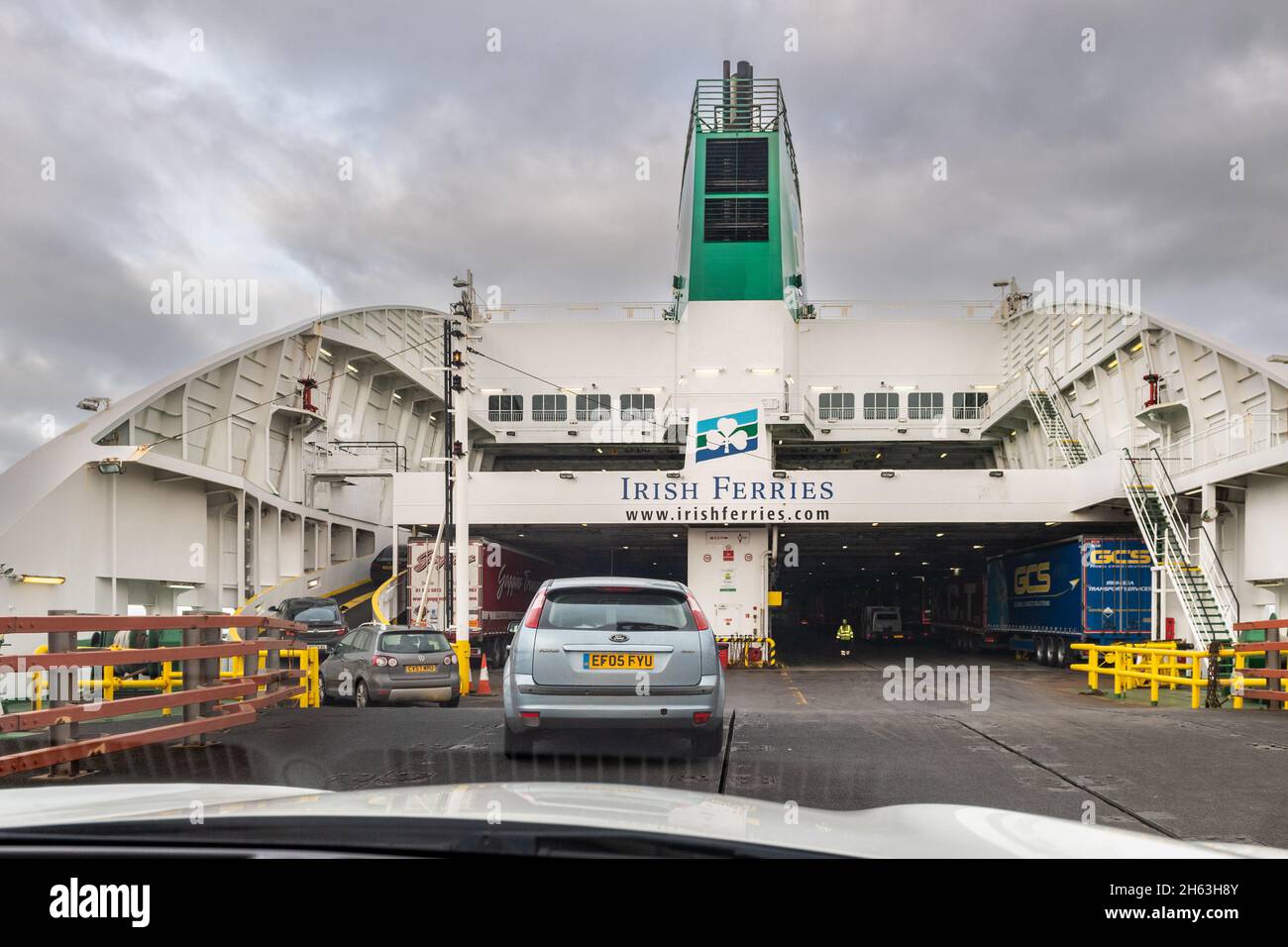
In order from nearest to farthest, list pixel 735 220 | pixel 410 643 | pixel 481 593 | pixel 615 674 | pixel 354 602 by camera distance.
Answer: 1. pixel 615 674
2. pixel 410 643
3. pixel 481 593
4. pixel 354 602
5. pixel 735 220

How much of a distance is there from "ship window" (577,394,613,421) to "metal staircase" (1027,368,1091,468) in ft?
54.8

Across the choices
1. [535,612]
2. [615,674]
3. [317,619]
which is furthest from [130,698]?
[317,619]

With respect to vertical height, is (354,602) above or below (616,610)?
below

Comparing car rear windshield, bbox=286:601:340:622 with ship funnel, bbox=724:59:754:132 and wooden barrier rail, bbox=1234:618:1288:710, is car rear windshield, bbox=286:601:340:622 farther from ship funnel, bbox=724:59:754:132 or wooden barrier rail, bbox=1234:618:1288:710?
ship funnel, bbox=724:59:754:132

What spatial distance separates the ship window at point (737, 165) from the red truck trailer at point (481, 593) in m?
18.1

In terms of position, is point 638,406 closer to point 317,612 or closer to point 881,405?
point 881,405

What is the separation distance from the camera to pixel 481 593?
95.3 feet

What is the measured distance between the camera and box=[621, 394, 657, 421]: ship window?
44406mm

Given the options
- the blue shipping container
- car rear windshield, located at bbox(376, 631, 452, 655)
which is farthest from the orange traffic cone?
the blue shipping container

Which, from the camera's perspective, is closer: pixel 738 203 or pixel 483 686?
pixel 483 686

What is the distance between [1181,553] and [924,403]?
20.2 m

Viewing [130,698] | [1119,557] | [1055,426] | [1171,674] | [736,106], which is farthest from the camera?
[736,106]

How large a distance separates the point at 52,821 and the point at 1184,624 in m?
29.6
